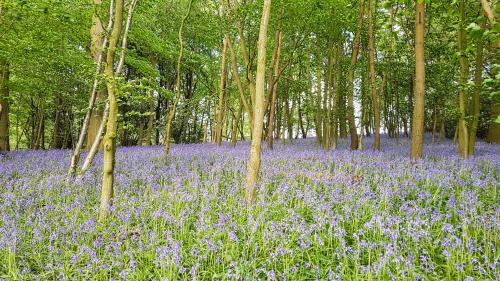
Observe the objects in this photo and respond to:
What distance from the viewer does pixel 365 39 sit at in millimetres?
21609

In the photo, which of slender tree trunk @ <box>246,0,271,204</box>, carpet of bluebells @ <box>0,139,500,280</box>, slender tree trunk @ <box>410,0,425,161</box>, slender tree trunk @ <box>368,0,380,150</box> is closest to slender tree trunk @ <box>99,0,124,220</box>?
carpet of bluebells @ <box>0,139,500,280</box>

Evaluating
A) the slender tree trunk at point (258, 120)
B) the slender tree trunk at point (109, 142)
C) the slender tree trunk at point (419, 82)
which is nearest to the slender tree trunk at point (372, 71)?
the slender tree trunk at point (419, 82)

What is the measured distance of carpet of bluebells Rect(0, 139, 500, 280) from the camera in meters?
4.04

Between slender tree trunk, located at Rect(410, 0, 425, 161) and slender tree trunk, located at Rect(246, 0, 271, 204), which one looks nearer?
slender tree trunk, located at Rect(246, 0, 271, 204)

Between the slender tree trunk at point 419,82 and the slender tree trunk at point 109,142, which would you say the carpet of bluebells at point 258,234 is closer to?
the slender tree trunk at point 109,142

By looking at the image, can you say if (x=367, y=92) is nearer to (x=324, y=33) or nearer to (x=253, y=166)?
(x=324, y=33)

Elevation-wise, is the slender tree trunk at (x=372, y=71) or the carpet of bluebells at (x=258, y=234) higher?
the slender tree trunk at (x=372, y=71)

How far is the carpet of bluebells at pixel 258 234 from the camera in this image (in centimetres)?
404

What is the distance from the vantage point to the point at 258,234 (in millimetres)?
4883

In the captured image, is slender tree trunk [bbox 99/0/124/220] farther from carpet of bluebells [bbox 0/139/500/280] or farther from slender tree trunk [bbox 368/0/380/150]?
slender tree trunk [bbox 368/0/380/150]

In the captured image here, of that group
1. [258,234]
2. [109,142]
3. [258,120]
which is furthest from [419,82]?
[109,142]

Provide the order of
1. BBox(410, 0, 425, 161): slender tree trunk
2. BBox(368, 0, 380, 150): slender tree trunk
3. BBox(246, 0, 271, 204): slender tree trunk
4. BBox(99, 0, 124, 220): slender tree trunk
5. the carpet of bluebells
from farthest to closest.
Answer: BBox(368, 0, 380, 150): slender tree trunk → BBox(410, 0, 425, 161): slender tree trunk → BBox(246, 0, 271, 204): slender tree trunk → BBox(99, 0, 124, 220): slender tree trunk → the carpet of bluebells

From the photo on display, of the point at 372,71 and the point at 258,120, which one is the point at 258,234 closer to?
the point at 258,120

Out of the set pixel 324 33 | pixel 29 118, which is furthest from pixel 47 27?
pixel 29 118
